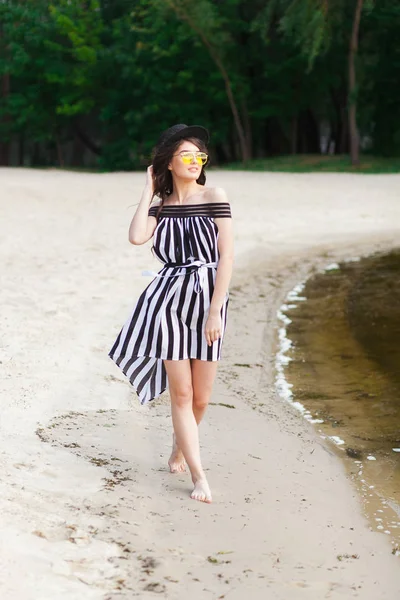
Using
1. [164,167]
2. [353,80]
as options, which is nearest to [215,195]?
[164,167]

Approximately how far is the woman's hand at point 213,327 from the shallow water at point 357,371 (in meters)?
1.18

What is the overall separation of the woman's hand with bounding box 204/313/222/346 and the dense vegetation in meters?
23.9

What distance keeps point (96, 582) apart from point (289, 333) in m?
6.09

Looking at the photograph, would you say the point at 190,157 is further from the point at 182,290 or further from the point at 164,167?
the point at 182,290

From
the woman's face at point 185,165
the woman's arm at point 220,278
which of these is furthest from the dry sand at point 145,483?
the woman's face at point 185,165

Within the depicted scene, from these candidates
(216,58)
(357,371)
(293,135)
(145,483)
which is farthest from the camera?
(293,135)

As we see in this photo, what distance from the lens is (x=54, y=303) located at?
387 inches

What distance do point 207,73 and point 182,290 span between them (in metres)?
32.3

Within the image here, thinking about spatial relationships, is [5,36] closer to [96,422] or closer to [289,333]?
[289,333]

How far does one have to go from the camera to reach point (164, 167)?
4789 mm

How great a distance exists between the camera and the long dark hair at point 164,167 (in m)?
4.76

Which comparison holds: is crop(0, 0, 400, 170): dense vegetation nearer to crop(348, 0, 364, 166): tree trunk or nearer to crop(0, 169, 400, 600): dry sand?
crop(348, 0, 364, 166): tree trunk

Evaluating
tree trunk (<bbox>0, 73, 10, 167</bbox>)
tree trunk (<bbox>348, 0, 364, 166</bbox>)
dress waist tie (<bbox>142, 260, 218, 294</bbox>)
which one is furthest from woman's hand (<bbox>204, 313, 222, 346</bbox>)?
tree trunk (<bbox>0, 73, 10, 167</bbox>)

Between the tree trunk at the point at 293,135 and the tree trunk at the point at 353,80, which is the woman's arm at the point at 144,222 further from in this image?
the tree trunk at the point at 293,135
